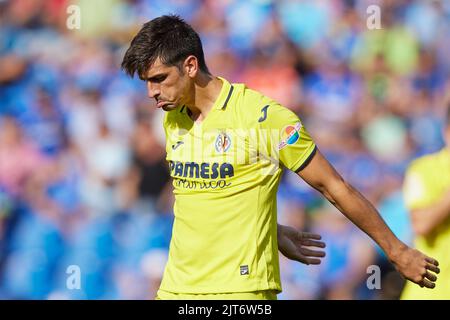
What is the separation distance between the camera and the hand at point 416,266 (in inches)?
151

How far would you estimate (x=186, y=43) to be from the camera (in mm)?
4125

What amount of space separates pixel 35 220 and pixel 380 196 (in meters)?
2.63

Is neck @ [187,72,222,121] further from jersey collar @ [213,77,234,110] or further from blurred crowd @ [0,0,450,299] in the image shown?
blurred crowd @ [0,0,450,299]

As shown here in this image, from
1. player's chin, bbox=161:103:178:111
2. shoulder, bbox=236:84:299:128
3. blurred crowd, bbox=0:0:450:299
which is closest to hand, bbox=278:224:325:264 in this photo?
shoulder, bbox=236:84:299:128

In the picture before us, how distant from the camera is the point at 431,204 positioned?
16.5 feet

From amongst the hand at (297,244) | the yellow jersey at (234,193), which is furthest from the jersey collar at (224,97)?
the hand at (297,244)

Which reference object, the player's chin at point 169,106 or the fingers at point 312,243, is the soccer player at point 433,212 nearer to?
the fingers at point 312,243

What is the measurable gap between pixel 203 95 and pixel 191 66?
14 cm

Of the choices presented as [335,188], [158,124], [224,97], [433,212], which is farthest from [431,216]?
[158,124]

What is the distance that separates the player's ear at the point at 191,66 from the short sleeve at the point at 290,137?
419 mm

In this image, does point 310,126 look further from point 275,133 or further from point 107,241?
point 275,133

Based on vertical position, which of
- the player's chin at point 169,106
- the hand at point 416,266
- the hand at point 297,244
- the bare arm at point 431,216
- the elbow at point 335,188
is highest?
the player's chin at point 169,106

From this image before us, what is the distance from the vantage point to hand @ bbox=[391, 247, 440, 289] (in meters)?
3.84

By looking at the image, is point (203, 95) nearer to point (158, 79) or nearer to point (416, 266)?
point (158, 79)
